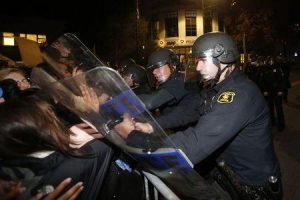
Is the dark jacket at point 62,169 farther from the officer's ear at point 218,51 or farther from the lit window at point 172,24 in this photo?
the lit window at point 172,24

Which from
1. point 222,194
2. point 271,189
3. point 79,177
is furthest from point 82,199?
point 271,189

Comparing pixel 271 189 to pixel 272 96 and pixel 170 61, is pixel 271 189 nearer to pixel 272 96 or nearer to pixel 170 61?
pixel 170 61

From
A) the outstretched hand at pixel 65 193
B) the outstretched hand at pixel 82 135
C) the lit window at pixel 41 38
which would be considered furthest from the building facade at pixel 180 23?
the outstretched hand at pixel 65 193

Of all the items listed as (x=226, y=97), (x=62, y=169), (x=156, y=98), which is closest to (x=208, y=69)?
(x=226, y=97)

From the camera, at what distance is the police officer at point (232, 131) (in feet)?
7.66

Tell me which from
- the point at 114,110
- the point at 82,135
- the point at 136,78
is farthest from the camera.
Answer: the point at 136,78

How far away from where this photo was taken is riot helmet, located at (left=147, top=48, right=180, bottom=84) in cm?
485

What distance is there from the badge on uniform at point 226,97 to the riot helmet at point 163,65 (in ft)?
7.68

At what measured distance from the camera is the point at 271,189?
8.69 ft

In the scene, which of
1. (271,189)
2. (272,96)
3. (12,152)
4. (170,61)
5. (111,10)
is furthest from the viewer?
(111,10)

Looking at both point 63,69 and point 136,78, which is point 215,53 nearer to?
point 63,69

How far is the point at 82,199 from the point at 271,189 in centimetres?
149

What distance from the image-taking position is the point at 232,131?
2.39m

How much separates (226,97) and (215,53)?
0.53 meters
